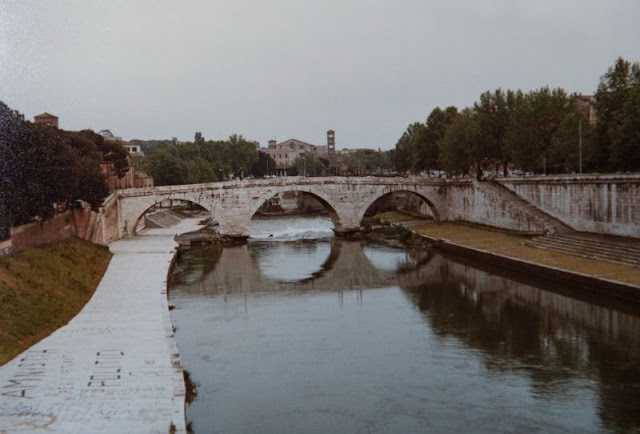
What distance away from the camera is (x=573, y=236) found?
25719mm

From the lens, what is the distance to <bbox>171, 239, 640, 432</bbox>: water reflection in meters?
10.9

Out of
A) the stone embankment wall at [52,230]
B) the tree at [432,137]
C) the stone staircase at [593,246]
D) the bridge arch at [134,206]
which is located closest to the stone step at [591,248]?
the stone staircase at [593,246]

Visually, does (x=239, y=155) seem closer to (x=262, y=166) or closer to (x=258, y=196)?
(x=262, y=166)

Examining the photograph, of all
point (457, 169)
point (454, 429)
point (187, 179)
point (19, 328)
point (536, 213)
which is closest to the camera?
point (454, 429)

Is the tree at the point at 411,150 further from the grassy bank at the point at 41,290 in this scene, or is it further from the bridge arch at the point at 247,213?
the grassy bank at the point at 41,290

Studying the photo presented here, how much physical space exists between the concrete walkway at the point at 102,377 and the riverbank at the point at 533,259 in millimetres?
11785

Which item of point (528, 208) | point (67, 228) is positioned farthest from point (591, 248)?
point (67, 228)

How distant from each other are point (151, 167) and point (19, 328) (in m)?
47.1

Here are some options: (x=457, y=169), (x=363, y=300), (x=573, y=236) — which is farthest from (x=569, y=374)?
(x=457, y=169)

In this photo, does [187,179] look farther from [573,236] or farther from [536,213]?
[573,236]

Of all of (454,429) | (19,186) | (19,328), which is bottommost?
(454,429)

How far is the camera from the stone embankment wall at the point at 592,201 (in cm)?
2348

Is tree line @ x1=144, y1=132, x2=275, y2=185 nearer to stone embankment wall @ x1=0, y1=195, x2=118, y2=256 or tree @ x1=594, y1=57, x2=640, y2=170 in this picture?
stone embankment wall @ x1=0, y1=195, x2=118, y2=256

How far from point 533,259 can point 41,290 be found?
1583cm
